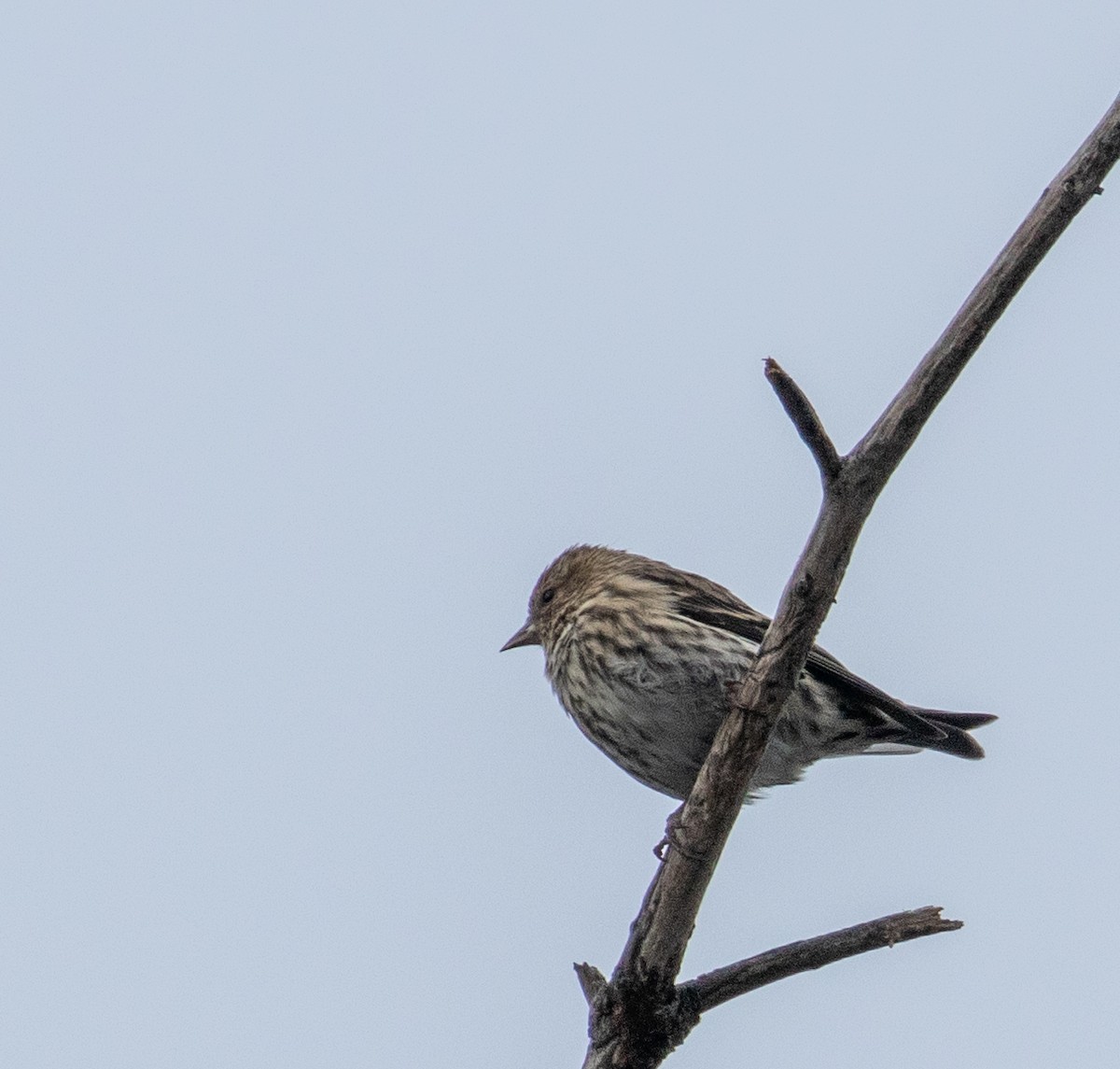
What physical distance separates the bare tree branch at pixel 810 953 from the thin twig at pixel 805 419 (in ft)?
4.85

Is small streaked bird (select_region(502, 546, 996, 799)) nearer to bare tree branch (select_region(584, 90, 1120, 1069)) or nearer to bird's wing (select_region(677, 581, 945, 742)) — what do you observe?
bird's wing (select_region(677, 581, 945, 742))

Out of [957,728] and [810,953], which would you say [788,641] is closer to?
[810,953]

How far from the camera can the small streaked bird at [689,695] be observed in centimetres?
675

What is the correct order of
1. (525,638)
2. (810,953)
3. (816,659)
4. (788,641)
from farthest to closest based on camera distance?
1. (525,638)
2. (816,659)
3. (810,953)
4. (788,641)

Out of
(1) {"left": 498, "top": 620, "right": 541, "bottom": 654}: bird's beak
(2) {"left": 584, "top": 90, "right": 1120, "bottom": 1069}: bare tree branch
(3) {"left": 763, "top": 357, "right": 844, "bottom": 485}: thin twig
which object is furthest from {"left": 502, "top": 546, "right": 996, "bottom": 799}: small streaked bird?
(3) {"left": 763, "top": 357, "right": 844, "bottom": 485}: thin twig

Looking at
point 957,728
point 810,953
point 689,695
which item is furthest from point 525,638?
point 810,953

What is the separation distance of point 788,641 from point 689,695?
73.5 inches

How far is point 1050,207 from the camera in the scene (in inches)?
174

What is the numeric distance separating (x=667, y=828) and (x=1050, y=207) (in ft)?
7.91

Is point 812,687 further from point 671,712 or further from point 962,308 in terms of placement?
point 962,308

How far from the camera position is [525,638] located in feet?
28.1

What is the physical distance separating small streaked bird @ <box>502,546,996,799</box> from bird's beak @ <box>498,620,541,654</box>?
0.85 m

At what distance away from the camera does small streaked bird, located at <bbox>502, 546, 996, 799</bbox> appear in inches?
266

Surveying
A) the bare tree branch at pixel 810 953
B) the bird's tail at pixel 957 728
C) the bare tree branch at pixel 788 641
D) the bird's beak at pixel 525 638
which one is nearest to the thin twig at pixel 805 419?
the bare tree branch at pixel 788 641
